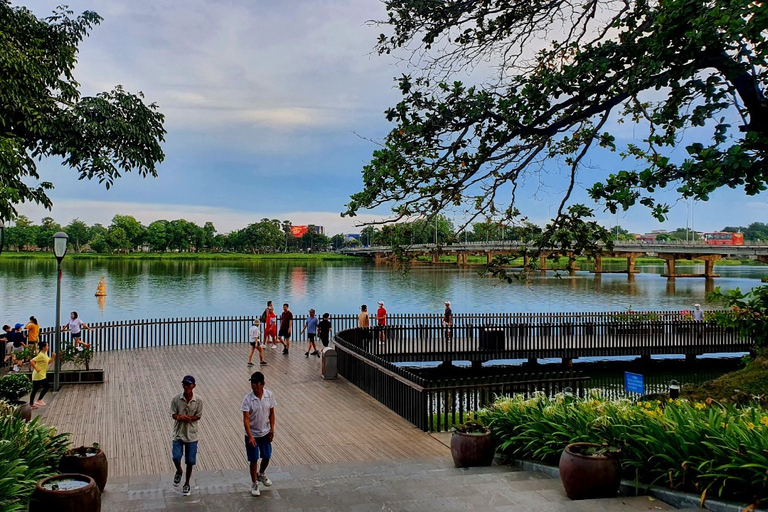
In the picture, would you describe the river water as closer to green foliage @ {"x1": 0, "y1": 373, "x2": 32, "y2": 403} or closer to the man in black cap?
green foliage @ {"x1": 0, "y1": 373, "x2": 32, "y2": 403}

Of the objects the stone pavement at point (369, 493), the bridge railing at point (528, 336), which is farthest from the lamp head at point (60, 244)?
the stone pavement at point (369, 493)

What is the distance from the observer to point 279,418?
41.0 ft

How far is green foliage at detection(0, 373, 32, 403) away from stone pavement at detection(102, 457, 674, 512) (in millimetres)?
4081

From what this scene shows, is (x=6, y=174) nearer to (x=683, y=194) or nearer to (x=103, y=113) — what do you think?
(x=103, y=113)

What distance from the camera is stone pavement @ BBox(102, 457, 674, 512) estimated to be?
6.65 meters

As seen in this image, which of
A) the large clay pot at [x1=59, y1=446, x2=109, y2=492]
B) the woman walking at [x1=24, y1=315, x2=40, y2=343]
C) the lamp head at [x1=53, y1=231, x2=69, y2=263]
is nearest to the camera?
the large clay pot at [x1=59, y1=446, x2=109, y2=492]

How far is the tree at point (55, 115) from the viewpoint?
9375mm

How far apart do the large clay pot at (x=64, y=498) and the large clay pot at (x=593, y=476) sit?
4.94 metres

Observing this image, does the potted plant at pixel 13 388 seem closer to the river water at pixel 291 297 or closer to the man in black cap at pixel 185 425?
the man in black cap at pixel 185 425

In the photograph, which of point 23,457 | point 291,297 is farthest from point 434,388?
point 291,297

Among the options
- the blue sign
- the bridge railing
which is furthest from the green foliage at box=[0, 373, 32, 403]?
the blue sign

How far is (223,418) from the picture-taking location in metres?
12.4

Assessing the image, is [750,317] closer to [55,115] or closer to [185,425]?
[185,425]

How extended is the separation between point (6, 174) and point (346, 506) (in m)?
6.88
